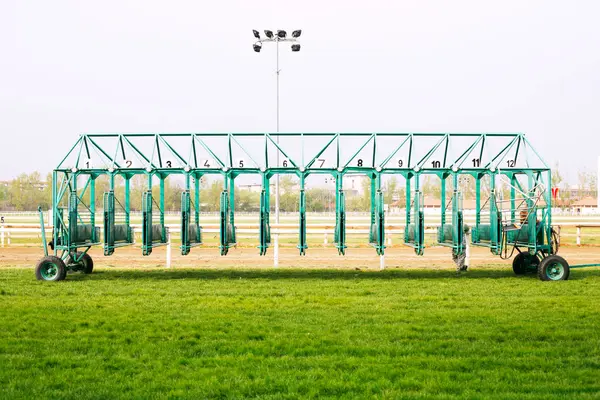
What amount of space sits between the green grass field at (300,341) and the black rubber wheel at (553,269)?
91 cm

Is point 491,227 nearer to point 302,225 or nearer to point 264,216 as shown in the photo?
point 302,225

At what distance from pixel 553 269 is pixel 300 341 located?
25.0ft

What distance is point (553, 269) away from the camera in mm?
12625

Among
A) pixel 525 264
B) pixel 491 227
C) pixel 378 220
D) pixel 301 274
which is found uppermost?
pixel 378 220

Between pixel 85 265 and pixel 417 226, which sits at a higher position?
pixel 417 226

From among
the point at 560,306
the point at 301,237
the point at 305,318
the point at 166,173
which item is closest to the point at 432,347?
the point at 305,318

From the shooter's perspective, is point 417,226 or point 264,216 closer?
point 417,226

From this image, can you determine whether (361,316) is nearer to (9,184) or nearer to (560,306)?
(560,306)

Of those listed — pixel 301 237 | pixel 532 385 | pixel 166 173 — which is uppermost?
pixel 166 173

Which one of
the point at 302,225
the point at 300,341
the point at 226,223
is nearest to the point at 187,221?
the point at 226,223

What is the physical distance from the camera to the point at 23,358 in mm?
6289

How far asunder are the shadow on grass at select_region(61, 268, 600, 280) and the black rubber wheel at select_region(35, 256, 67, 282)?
20.3 inches

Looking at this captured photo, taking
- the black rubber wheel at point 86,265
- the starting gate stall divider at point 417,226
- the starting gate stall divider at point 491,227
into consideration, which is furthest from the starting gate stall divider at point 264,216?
the starting gate stall divider at point 491,227

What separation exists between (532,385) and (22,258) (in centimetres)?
1627
